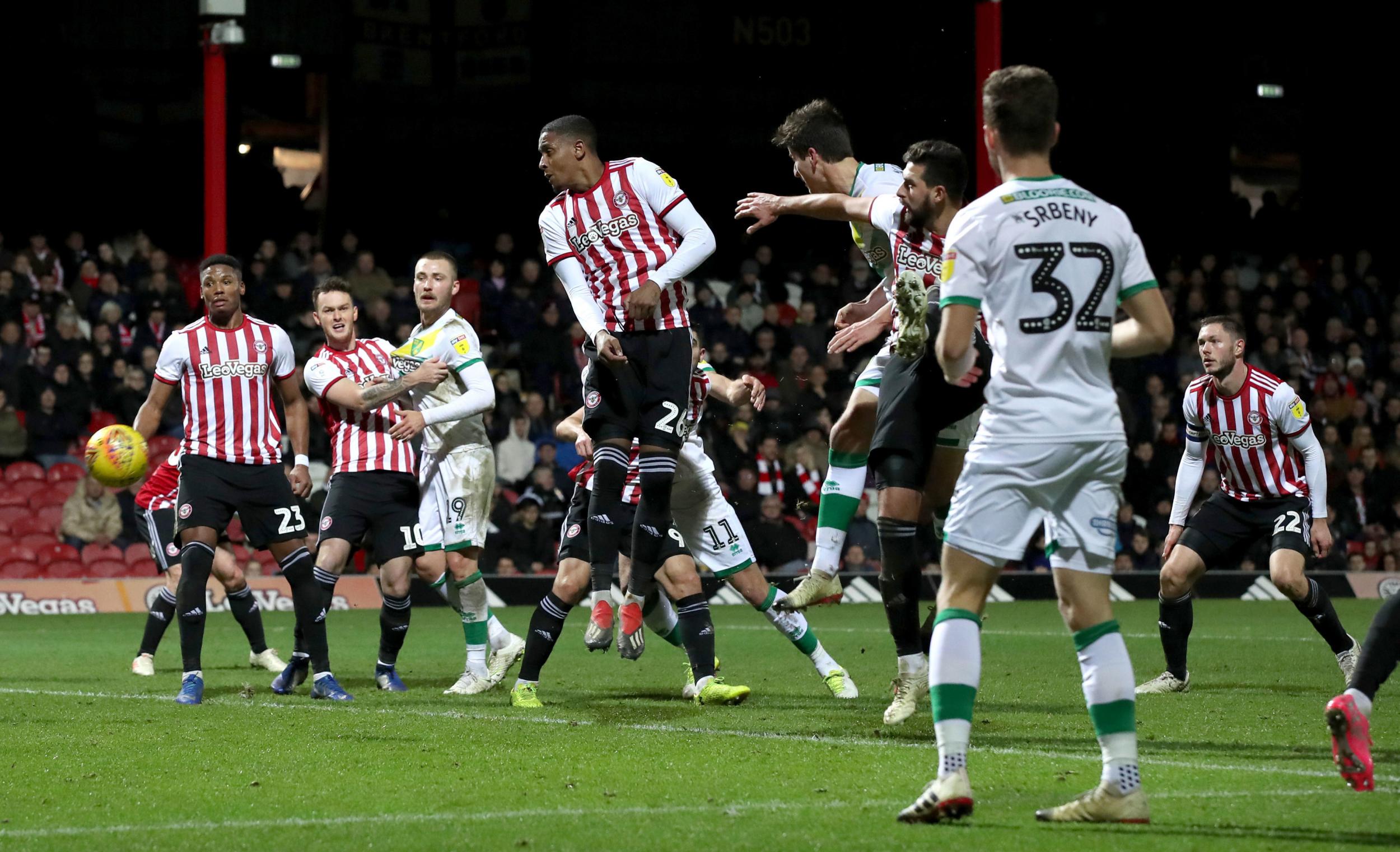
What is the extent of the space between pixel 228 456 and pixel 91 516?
8.97 meters

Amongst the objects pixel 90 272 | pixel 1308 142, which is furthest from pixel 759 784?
pixel 1308 142

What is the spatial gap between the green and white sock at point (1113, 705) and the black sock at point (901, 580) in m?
2.30

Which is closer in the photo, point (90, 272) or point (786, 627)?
point (786, 627)

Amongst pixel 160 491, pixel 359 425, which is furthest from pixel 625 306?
pixel 160 491

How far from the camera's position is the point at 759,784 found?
5488mm

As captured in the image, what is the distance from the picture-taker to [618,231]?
7.82 metres

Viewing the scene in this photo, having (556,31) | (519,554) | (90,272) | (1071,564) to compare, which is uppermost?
(556,31)

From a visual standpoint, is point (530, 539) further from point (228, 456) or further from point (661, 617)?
point (228, 456)

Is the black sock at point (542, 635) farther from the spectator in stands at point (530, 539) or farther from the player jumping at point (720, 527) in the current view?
the spectator in stands at point (530, 539)

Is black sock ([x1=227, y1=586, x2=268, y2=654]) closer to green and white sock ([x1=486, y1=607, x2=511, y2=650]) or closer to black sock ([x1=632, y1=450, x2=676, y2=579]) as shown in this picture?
green and white sock ([x1=486, y1=607, x2=511, y2=650])

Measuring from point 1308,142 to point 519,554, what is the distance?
55.7 ft

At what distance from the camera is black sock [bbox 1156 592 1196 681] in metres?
8.96

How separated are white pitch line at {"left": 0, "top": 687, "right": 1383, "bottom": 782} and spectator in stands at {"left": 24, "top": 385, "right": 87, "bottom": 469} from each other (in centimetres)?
920

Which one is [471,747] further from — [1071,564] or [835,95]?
Answer: [835,95]
